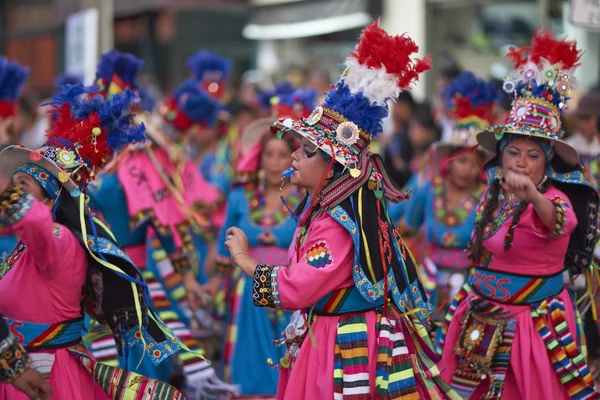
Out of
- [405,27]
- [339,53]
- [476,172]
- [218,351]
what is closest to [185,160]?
[218,351]

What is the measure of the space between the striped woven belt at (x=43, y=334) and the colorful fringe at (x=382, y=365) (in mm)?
1219

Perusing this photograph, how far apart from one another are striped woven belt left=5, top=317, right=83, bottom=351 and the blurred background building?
4.59 meters

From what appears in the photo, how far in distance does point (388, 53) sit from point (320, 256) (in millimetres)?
999

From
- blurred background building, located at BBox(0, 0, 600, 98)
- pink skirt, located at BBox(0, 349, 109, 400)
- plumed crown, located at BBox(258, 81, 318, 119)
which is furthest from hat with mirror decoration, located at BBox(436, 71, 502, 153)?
pink skirt, located at BBox(0, 349, 109, 400)

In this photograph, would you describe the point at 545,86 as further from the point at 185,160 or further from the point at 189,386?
the point at 185,160

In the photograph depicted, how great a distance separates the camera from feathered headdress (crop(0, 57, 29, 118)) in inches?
306

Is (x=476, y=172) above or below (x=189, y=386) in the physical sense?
above

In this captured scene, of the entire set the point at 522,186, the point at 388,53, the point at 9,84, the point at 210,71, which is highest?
the point at 210,71

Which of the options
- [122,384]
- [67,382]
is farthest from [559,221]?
[67,382]

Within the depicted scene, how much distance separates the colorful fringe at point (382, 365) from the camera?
4.34 metres

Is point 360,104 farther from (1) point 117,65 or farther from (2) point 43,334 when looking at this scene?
(1) point 117,65

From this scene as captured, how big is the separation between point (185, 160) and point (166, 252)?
194cm

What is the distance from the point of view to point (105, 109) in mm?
4664

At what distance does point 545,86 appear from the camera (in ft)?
16.9
